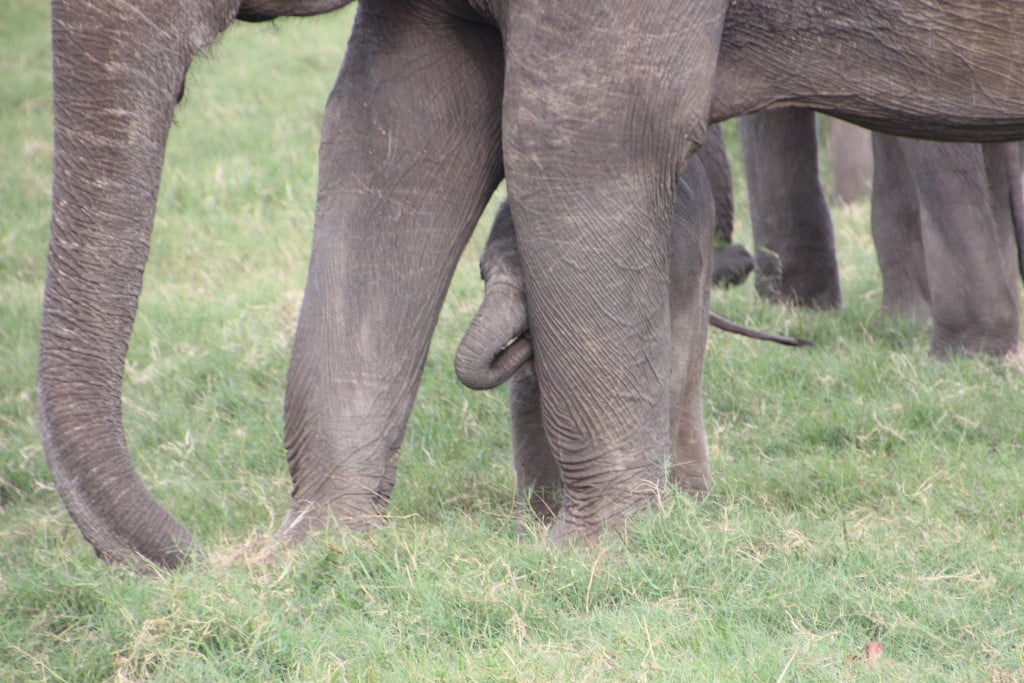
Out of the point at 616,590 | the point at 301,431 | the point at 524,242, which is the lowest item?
the point at 616,590

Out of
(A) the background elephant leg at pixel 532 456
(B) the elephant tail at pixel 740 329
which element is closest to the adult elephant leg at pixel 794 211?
(B) the elephant tail at pixel 740 329

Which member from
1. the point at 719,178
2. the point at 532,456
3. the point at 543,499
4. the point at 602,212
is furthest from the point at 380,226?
the point at 719,178

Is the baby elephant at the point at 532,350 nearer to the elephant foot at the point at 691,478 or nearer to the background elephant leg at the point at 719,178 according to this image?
the elephant foot at the point at 691,478

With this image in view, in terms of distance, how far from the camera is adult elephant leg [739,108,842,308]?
686cm

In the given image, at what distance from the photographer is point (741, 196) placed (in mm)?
9578

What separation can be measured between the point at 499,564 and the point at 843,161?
19.9 feet

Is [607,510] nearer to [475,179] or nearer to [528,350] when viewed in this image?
[528,350]

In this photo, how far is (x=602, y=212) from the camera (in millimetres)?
3766

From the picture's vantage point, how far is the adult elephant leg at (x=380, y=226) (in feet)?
13.5

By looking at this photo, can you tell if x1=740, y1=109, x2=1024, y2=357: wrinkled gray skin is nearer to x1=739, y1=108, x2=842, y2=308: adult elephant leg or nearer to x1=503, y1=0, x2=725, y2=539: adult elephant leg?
x1=739, y1=108, x2=842, y2=308: adult elephant leg

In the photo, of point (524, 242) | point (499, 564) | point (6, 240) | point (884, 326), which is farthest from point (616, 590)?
point (6, 240)

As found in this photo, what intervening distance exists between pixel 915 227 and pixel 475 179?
9.67 ft

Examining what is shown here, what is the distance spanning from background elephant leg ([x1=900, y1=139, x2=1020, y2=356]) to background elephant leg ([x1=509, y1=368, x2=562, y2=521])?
6.94 ft

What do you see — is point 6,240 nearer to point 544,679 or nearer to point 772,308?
point 772,308
